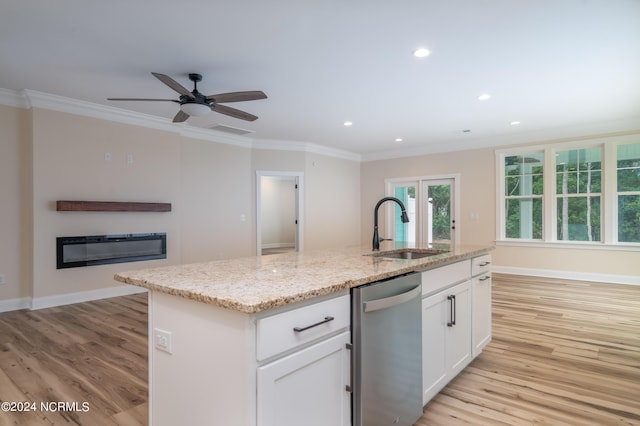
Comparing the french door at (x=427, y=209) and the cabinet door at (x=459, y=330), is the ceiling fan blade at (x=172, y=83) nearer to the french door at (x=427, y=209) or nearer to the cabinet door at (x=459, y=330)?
the cabinet door at (x=459, y=330)

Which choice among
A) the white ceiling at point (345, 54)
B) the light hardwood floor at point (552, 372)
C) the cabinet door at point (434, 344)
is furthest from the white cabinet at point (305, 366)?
the white ceiling at point (345, 54)

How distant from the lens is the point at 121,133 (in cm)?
488

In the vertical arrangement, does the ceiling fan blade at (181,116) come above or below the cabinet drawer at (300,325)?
above

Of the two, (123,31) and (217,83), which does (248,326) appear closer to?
(123,31)

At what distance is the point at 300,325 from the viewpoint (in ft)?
4.00

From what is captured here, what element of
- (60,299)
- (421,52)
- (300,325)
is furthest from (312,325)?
(60,299)

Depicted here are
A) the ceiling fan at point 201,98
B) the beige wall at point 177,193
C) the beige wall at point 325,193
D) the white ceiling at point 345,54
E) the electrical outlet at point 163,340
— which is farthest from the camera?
the beige wall at point 325,193

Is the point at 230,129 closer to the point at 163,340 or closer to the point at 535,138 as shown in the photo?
the point at 163,340

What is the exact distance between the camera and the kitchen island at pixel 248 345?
110 centimetres

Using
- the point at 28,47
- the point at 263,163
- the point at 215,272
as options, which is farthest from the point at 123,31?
the point at 263,163

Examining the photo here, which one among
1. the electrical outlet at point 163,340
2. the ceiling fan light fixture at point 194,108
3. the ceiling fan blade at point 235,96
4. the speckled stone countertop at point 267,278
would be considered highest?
the ceiling fan blade at point 235,96

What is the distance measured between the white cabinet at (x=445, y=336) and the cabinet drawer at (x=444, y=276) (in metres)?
0.04

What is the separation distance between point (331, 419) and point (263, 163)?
5790mm

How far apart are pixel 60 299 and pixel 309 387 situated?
449 cm
